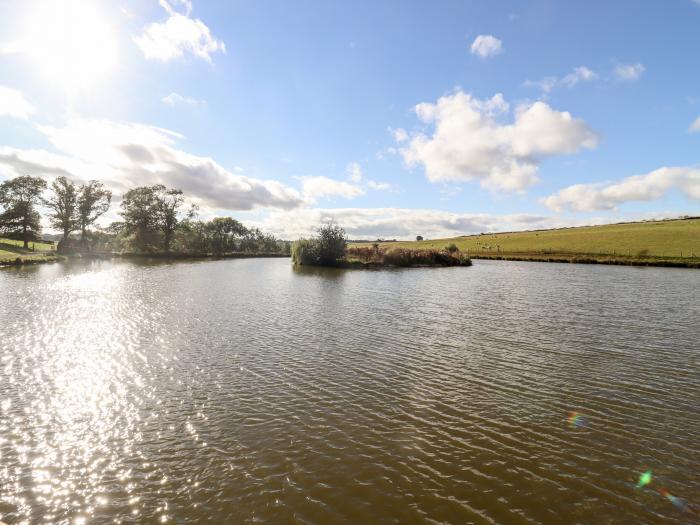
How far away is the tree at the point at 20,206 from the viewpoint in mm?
97688

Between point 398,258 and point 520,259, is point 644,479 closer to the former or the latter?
point 398,258

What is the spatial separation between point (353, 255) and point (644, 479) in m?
85.5

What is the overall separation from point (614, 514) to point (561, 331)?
18783mm

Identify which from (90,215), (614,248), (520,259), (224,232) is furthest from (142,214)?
(614,248)

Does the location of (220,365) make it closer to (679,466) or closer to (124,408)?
(124,408)

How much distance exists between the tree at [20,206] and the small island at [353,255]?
7872 centimetres

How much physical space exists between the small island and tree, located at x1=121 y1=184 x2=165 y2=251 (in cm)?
6005

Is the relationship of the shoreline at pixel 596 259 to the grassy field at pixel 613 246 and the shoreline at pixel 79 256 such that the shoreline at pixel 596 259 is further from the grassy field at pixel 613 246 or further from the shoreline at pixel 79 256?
the shoreline at pixel 79 256

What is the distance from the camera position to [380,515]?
812cm

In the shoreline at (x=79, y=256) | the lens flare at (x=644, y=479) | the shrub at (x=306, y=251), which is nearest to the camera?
the lens flare at (x=644, y=479)

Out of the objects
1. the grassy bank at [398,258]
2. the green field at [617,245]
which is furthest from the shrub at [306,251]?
the green field at [617,245]

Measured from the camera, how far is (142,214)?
11644cm

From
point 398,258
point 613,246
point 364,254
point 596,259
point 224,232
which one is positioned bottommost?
point 596,259

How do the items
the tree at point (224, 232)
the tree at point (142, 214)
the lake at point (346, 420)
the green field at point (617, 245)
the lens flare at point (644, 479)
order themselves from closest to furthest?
the lake at point (346, 420), the lens flare at point (644, 479), the green field at point (617, 245), the tree at point (142, 214), the tree at point (224, 232)
